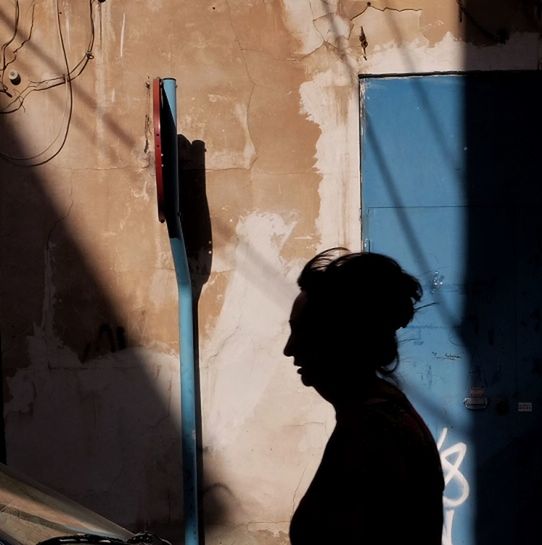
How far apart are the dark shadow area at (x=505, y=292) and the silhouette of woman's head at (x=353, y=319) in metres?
3.55

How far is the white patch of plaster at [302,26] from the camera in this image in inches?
227

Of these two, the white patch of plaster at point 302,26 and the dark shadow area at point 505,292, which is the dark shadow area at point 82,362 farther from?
the dark shadow area at point 505,292

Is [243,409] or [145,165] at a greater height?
[145,165]

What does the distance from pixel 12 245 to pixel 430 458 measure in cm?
418

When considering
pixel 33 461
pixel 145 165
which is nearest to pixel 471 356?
pixel 145 165

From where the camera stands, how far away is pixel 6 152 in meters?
5.90

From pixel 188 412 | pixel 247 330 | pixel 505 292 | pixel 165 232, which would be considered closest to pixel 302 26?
pixel 165 232

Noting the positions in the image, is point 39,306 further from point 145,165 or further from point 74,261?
point 145,165

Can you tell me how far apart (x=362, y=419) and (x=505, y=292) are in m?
3.77

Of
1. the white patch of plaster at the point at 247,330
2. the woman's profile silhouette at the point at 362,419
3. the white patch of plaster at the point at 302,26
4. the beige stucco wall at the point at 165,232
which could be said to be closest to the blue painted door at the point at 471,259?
the beige stucco wall at the point at 165,232

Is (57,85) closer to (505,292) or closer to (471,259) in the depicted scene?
(471,259)

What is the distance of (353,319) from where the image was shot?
227 cm

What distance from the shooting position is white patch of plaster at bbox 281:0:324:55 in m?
5.78

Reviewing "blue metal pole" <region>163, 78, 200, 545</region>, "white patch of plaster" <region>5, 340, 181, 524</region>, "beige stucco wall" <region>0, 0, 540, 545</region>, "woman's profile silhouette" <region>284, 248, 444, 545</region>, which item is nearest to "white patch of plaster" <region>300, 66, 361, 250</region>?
"beige stucco wall" <region>0, 0, 540, 545</region>
